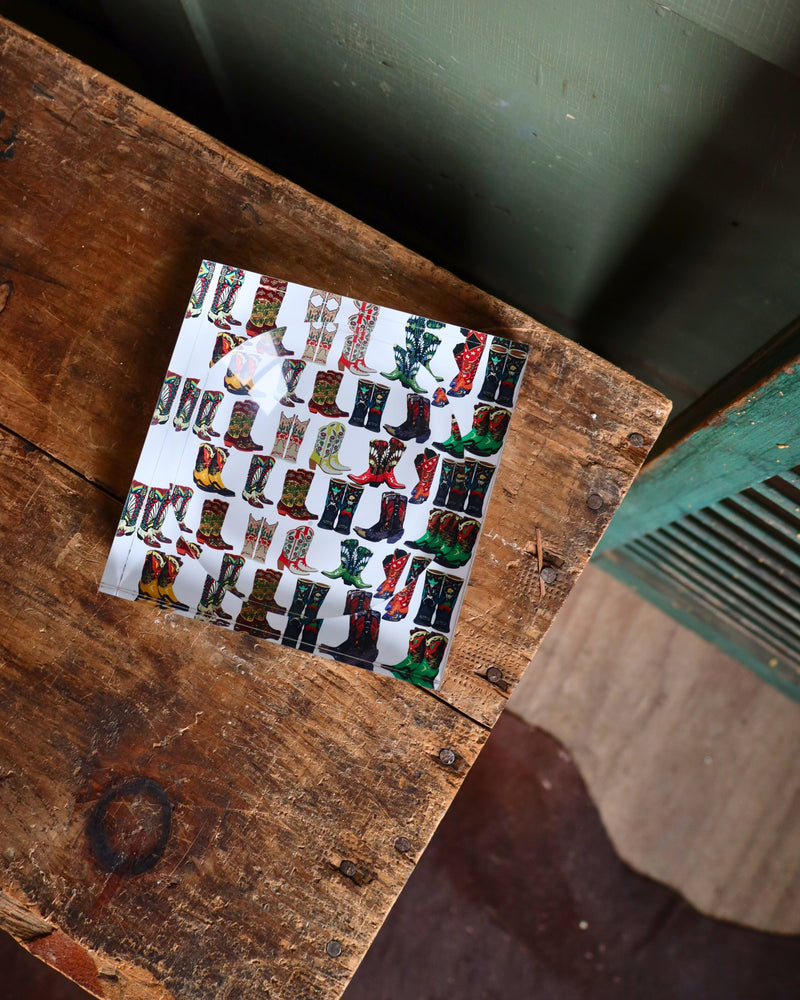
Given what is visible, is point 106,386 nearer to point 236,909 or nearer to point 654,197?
point 236,909

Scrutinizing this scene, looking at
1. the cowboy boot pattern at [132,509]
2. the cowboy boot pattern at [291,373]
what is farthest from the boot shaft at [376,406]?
the cowboy boot pattern at [132,509]

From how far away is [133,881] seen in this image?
92cm

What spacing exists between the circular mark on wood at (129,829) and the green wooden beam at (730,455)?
930mm

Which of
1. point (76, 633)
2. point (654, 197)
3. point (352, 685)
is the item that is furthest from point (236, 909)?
point (654, 197)

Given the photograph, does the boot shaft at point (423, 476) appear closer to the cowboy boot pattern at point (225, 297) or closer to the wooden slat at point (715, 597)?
the cowboy boot pattern at point (225, 297)

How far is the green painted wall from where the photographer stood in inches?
32.7

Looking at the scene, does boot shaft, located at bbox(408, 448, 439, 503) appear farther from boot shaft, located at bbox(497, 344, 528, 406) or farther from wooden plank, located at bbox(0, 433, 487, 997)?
wooden plank, located at bbox(0, 433, 487, 997)

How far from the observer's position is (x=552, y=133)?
1.02m

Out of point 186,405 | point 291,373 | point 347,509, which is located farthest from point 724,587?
point 186,405

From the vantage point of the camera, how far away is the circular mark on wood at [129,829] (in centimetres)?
93

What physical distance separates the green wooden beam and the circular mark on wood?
93 centimetres

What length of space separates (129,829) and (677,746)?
1.47 meters

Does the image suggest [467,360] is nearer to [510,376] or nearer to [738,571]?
[510,376]

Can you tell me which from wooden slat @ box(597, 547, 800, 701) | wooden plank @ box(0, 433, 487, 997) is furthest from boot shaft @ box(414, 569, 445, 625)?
wooden slat @ box(597, 547, 800, 701)
